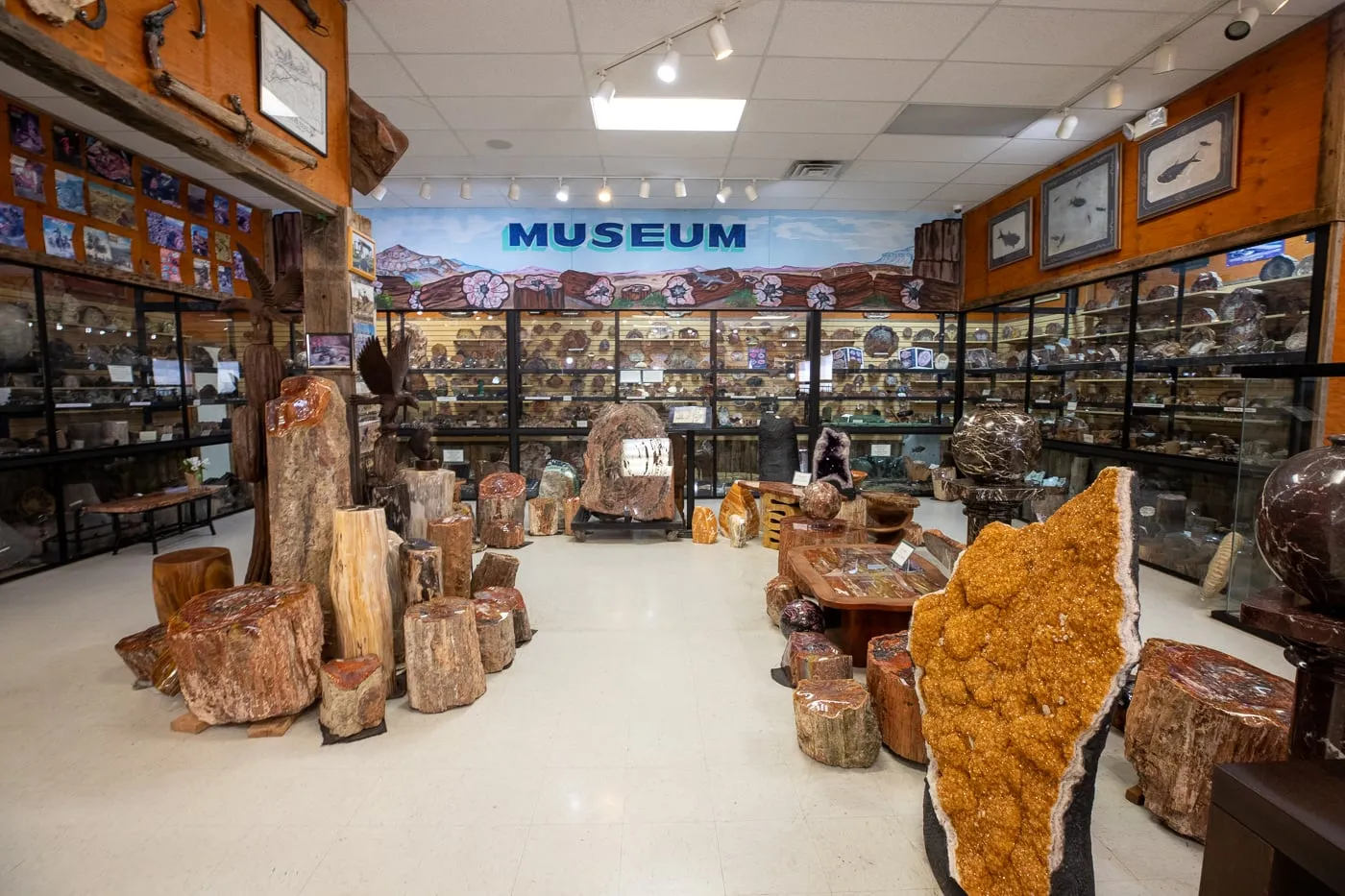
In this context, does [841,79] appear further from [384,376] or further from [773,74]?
[384,376]

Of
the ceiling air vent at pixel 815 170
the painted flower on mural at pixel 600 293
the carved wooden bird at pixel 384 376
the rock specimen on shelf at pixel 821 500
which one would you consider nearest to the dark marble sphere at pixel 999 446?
the rock specimen on shelf at pixel 821 500

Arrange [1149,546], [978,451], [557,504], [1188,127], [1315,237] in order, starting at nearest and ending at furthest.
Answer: [978,451], [1315,237], [1188,127], [1149,546], [557,504]

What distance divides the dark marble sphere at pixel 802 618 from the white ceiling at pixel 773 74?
3.44 meters

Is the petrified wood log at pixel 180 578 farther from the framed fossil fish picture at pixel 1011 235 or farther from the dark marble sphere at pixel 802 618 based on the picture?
the framed fossil fish picture at pixel 1011 235

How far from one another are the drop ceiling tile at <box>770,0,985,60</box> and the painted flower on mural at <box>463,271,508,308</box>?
435cm

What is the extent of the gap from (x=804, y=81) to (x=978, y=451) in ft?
11.2

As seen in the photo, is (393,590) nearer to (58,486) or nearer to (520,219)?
(58,486)

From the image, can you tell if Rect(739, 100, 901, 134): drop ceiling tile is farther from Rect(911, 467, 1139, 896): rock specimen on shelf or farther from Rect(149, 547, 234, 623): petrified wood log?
Rect(149, 547, 234, 623): petrified wood log

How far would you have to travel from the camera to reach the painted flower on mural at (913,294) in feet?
24.6

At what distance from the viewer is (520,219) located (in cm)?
733

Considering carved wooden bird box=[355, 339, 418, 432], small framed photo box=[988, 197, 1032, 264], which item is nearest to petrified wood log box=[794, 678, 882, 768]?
carved wooden bird box=[355, 339, 418, 432]

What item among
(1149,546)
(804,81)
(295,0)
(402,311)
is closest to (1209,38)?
(804,81)

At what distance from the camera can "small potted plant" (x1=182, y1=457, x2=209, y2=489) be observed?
217 inches

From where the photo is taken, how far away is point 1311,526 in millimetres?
1191
